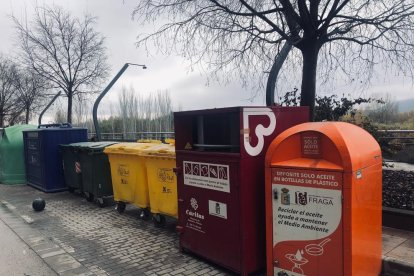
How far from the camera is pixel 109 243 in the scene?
5320 mm

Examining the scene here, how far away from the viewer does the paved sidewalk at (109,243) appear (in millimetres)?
4277

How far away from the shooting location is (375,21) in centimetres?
546

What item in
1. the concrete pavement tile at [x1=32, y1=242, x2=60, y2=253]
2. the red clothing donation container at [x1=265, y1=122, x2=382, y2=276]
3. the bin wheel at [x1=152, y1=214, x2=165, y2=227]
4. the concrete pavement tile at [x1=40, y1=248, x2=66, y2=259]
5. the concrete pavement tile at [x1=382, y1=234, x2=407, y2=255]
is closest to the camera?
the red clothing donation container at [x1=265, y1=122, x2=382, y2=276]

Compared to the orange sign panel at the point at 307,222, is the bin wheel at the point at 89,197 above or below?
below

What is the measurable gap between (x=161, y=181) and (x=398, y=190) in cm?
365

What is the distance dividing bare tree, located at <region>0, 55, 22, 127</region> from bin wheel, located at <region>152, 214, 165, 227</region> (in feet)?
81.3

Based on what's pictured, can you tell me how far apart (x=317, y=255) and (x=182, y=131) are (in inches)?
90.1

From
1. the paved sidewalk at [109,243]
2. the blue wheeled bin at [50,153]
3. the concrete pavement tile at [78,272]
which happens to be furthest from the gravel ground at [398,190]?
the blue wheeled bin at [50,153]

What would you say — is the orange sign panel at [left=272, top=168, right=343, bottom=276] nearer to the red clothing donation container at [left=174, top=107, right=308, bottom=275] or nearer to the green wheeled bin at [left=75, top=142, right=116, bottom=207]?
the red clothing donation container at [left=174, top=107, right=308, bottom=275]

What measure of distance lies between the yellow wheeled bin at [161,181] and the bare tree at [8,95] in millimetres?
24634

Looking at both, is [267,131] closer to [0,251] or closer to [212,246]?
[212,246]

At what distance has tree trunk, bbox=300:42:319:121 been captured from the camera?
573 centimetres

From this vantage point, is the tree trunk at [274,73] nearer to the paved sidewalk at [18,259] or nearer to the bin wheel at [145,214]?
the bin wheel at [145,214]

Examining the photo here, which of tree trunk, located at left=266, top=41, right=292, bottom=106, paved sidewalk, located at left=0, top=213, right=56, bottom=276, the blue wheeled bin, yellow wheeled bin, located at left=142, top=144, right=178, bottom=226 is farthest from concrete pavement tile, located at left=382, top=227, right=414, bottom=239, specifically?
the blue wheeled bin
